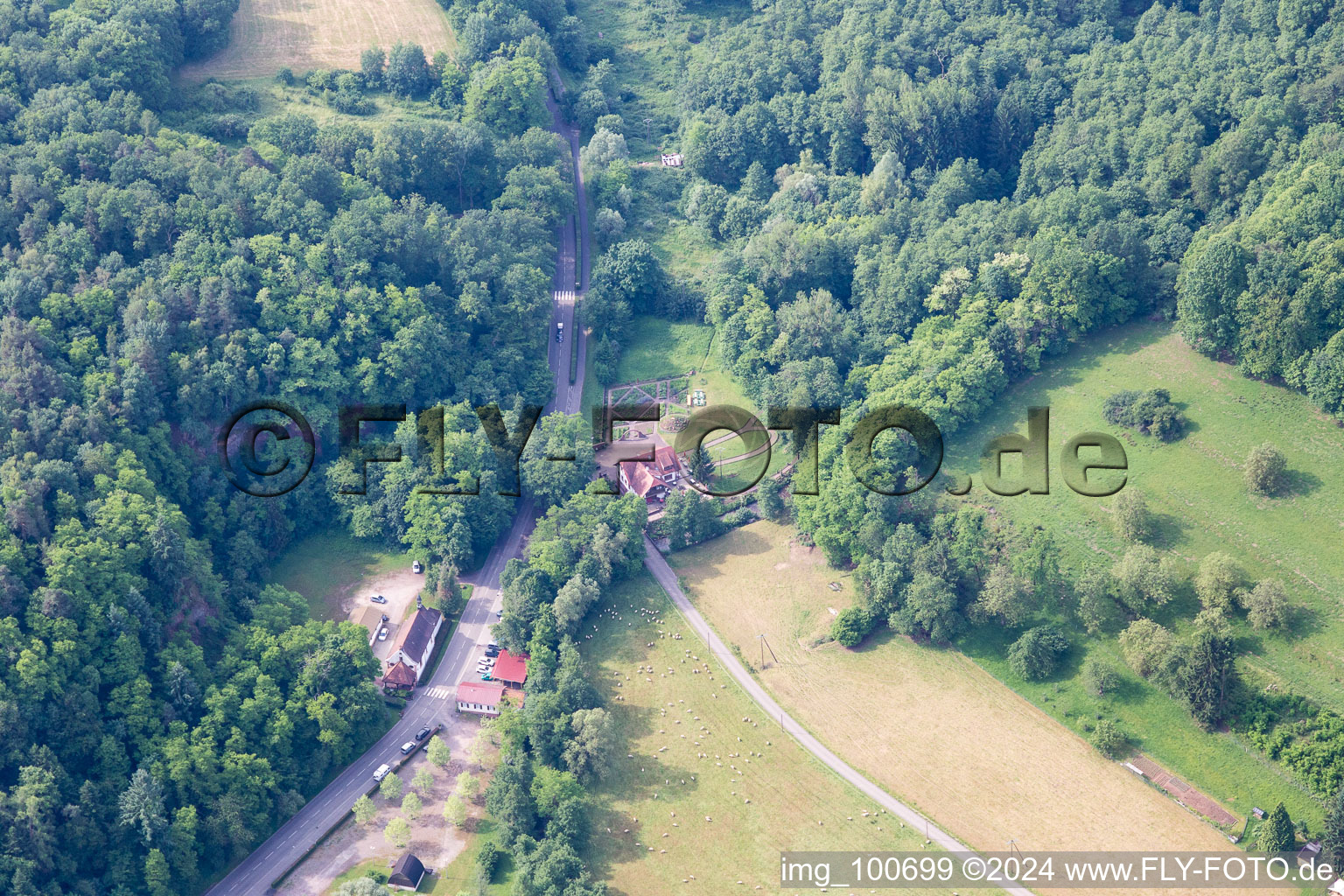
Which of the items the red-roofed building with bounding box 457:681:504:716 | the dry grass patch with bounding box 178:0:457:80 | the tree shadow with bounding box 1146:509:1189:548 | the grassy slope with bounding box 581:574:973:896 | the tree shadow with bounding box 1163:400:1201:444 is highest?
the dry grass patch with bounding box 178:0:457:80

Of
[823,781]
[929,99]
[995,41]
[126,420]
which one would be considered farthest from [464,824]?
[995,41]

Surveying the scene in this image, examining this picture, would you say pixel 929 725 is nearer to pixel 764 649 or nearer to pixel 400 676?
pixel 764 649

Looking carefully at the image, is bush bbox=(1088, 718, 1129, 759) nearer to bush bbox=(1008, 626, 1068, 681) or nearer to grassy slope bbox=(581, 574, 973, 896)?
bush bbox=(1008, 626, 1068, 681)

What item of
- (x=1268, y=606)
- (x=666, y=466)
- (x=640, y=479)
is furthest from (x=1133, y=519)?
(x=640, y=479)

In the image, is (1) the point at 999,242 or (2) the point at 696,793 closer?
(2) the point at 696,793

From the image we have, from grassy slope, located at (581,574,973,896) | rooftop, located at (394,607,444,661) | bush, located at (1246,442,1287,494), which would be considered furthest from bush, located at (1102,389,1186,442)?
rooftop, located at (394,607,444,661)

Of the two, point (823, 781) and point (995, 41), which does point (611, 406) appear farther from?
point (995, 41)
